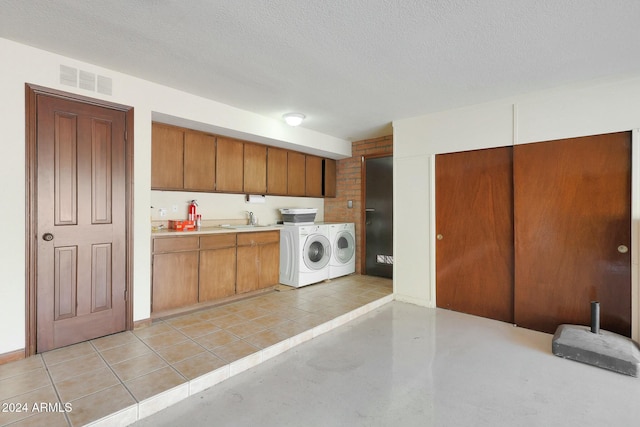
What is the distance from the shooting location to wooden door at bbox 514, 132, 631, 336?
2.77m

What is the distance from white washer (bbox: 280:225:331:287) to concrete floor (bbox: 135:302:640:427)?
151cm

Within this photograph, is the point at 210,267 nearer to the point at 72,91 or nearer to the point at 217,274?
the point at 217,274

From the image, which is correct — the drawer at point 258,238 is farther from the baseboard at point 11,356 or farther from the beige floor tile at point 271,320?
the baseboard at point 11,356

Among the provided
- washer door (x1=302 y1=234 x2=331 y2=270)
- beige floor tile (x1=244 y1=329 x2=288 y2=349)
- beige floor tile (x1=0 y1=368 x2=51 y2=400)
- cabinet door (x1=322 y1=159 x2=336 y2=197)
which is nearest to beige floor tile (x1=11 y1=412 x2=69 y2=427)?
beige floor tile (x1=0 y1=368 x2=51 y2=400)

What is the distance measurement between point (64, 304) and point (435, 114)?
423cm

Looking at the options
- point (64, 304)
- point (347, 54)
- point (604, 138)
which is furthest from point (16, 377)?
point (604, 138)

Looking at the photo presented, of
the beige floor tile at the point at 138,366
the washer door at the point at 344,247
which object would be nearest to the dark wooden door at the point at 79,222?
the beige floor tile at the point at 138,366

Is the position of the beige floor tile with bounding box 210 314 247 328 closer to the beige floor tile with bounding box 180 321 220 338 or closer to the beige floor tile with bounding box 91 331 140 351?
the beige floor tile with bounding box 180 321 220 338

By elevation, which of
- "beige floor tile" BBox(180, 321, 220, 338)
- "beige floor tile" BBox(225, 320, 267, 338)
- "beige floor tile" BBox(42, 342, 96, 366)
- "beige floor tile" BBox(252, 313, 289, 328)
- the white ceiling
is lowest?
"beige floor tile" BBox(42, 342, 96, 366)

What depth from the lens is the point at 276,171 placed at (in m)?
4.75

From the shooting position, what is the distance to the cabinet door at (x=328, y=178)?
5543 mm

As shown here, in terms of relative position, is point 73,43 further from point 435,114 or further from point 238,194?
point 435,114

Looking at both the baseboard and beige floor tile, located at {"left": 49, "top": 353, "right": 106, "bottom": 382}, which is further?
the baseboard

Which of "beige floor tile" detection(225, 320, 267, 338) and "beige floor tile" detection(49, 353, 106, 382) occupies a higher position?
"beige floor tile" detection(225, 320, 267, 338)
